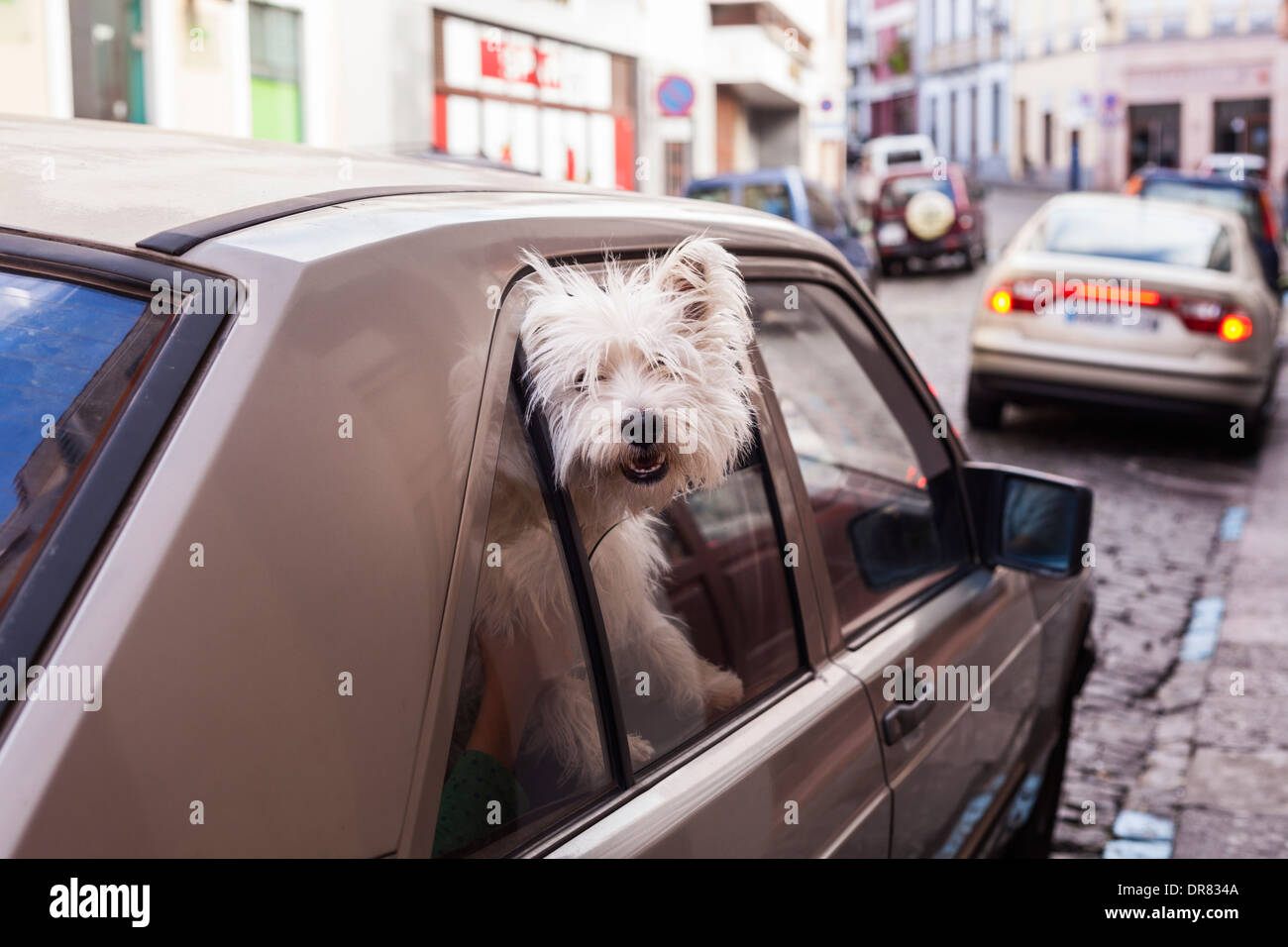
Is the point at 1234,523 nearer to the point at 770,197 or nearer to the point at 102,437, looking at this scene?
the point at 102,437

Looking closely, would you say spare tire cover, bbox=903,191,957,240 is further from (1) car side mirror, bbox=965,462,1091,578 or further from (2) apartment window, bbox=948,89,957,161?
(2) apartment window, bbox=948,89,957,161

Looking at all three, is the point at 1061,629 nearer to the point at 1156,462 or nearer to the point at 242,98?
the point at 1156,462

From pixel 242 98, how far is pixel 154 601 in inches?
650

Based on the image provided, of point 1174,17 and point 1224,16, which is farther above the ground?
point 1174,17

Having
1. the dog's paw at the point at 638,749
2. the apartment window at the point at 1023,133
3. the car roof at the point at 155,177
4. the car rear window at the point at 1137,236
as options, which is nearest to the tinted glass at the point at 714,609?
the dog's paw at the point at 638,749

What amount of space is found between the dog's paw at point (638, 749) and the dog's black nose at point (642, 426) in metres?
0.47

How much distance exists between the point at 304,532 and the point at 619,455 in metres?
0.80

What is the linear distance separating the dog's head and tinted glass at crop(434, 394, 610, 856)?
0.14 metres

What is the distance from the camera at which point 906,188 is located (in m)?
25.0

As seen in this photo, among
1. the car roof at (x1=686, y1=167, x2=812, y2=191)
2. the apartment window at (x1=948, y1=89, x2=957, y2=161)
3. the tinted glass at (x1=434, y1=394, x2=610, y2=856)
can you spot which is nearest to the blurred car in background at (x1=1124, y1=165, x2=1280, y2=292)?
the car roof at (x1=686, y1=167, x2=812, y2=191)

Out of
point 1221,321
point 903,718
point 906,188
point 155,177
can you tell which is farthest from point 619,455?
point 906,188

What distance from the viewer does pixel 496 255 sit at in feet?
5.29

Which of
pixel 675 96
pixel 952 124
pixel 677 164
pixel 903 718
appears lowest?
pixel 903 718
